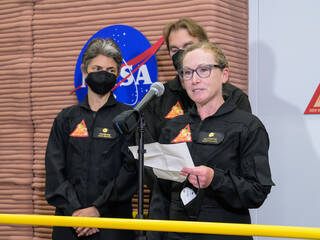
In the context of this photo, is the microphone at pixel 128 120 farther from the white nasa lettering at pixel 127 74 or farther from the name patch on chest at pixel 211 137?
the white nasa lettering at pixel 127 74

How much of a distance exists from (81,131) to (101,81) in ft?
1.14

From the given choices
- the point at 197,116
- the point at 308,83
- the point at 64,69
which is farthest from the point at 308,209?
the point at 64,69

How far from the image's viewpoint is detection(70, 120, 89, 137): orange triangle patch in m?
2.90

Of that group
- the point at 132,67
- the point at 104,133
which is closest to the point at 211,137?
the point at 104,133

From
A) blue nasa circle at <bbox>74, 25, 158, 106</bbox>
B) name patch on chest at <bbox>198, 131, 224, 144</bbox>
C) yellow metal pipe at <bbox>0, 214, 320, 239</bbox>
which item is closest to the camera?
yellow metal pipe at <bbox>0, 214, 320, 239</bbox>

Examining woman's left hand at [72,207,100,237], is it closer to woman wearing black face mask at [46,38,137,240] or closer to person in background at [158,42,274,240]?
woman wearing black face mask at [46,38,137,240]

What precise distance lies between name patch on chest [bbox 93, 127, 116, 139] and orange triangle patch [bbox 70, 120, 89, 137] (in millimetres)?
61

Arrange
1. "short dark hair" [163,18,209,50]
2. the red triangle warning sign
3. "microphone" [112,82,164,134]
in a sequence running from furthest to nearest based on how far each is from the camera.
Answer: the red triangle warning sign < "short dark hair" [163,18,209,50] < "microphone" [112,82,164,134]

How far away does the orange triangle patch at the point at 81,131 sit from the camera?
290 centimetres

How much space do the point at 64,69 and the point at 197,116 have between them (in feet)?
6.99

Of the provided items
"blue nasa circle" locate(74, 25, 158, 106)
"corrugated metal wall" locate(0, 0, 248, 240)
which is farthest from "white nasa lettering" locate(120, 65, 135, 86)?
"corrugated metal wall" locate(0, 0, 248, 240)

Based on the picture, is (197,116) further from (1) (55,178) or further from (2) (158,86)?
(1) (55,178)

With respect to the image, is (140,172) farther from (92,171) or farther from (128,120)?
(92,171)

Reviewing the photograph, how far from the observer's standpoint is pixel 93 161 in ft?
9.31
